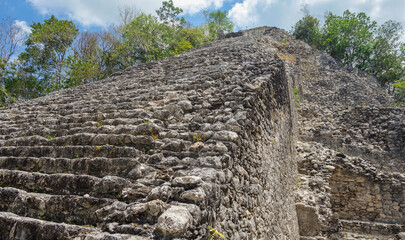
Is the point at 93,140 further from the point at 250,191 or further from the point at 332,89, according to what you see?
the point at 332,89

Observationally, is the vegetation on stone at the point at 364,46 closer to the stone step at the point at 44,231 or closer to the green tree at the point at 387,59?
the green tree at the point at 387,59

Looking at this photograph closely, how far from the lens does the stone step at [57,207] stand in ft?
5.63

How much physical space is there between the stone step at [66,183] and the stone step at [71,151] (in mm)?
337

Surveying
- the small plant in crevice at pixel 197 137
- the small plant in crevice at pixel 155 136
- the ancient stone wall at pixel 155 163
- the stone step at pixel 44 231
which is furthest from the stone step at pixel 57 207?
the small plant in crevice at pixel 197 137

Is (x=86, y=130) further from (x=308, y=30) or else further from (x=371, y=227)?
(x=308, y=30)

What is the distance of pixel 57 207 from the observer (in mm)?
1803

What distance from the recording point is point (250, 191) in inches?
107


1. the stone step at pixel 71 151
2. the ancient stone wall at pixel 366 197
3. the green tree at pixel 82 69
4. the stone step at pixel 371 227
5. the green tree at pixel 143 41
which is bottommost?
the stone step at pixel 371 227

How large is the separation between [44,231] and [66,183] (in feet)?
1.76

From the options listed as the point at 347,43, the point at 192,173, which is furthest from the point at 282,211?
the point at 347,43

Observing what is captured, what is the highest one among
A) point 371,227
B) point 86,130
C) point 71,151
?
point 86,130

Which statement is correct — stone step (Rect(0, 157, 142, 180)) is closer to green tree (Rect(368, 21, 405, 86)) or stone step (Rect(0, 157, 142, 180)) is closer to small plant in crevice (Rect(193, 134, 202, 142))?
small plant in crevice (Rect(193, 134, 202, 142))

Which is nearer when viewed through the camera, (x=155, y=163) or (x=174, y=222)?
(x=174, y=222)

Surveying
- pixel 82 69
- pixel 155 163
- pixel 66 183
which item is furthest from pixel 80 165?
pixel 82 69
